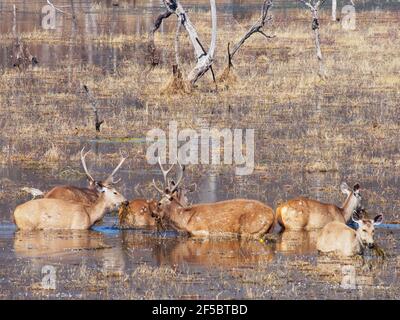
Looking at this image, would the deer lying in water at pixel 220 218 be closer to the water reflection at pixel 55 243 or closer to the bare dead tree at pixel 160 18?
the water reflection at pixel 55 243

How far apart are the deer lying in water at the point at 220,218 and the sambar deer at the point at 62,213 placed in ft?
2.42

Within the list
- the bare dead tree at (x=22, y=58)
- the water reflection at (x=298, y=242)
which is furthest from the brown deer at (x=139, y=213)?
the bare dead tree at (x=22, y=58)

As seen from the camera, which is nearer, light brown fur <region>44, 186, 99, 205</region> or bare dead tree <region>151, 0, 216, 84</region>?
light brown fur <region>44, 186, 99, 205</region>

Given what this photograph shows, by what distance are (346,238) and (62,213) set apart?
383 centimetres

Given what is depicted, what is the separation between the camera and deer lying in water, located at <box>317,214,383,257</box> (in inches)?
546

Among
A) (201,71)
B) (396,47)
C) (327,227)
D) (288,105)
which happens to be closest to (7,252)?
(327,227)

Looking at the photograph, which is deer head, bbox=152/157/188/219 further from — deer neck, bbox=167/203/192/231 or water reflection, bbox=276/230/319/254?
water reflection, bbox=276/230/319/254

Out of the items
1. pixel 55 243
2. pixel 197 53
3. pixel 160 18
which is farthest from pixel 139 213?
pixel 160 18

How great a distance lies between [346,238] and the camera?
14.0m

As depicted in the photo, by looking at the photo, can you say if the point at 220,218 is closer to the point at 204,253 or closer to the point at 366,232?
the point at 204,253

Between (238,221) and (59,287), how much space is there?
3.31m

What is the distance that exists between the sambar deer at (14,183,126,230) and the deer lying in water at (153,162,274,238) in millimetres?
738

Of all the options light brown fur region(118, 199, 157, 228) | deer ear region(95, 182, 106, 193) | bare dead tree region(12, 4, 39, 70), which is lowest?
light brown fur region(118, 199, 157, 228)

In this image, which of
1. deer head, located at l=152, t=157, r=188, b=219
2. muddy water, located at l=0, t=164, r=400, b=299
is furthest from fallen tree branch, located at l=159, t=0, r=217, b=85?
deer head, located at l=152, t=157, r=188, b=219
